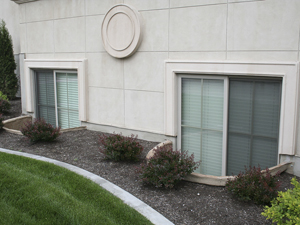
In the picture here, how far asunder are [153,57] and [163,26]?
880mm

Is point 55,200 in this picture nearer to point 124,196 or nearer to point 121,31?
point 124,196

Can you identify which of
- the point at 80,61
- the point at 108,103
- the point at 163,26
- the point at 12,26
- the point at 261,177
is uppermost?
the point at 12,26

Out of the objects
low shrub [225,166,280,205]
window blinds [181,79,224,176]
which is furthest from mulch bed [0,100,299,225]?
window blinds [181,79,224,176]

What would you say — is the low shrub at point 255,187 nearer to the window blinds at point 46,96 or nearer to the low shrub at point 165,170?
the low shrub at point 165,170

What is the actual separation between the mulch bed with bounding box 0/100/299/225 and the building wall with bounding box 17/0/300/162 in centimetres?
147

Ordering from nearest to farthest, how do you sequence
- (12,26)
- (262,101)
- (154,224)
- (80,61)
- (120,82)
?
(154,224) < (262,101) < (120,82) < (80,61) < (12,26)

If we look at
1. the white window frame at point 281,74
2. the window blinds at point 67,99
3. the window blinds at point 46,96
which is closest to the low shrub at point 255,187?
the white window frame at point 281,74

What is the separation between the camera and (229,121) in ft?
26.0

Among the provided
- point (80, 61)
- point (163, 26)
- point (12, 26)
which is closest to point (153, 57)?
point (163, 26)

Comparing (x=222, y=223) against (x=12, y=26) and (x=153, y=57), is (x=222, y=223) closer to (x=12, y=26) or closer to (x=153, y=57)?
(x=153, y=57)

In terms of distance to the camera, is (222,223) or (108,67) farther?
(108,67)

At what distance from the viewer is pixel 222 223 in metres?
5.25

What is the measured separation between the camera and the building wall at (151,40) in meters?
7.02

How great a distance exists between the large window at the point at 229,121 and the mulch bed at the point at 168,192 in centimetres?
92
